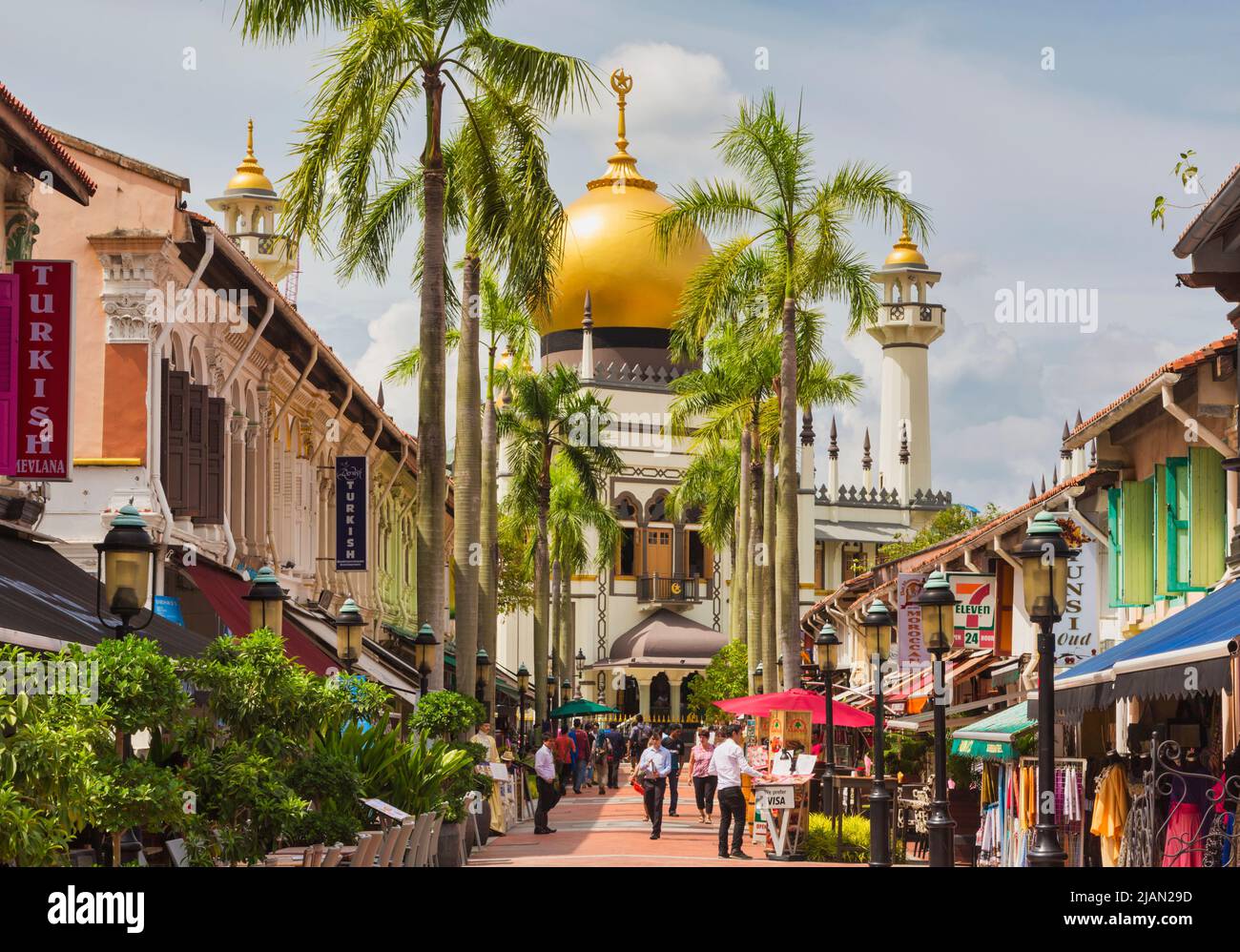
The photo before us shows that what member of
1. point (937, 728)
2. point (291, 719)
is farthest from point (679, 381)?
point (291, 719)

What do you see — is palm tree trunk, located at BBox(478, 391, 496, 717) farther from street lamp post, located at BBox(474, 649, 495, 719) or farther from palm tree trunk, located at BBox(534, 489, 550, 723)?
palm tree trunk, located at BBox(534, 489, 550, 723)

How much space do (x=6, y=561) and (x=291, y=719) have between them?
3.50 meters

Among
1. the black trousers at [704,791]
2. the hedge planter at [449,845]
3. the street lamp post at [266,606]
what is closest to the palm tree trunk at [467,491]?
the black trousers at [704,791]

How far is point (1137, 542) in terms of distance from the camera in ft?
72.0

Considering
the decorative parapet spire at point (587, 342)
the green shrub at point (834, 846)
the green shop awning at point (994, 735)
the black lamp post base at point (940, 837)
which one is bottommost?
the green shrub at point (834, 846)

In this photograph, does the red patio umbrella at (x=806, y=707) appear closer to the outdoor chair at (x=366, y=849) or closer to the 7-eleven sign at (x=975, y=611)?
the 7-eleven sign at (x=975, y=611)

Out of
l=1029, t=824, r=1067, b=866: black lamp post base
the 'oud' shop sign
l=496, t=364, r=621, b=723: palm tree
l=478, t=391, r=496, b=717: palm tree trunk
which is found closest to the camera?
l=1029, t=824, r=1067, b=866: black lamp post base

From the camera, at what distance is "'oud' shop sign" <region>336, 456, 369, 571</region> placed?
33.4 m

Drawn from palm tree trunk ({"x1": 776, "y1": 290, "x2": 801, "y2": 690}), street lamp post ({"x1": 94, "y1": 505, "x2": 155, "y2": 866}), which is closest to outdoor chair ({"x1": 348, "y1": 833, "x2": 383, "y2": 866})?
street lamp post ({"x1": 94, "y1": 505, "x2": 155, "y2": 866})

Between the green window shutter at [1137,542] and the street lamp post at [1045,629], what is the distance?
21.0ft

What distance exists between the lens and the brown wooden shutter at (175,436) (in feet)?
77.0

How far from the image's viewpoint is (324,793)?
1571 centimetres

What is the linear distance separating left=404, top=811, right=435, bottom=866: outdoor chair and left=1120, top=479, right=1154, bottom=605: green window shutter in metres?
8.57
